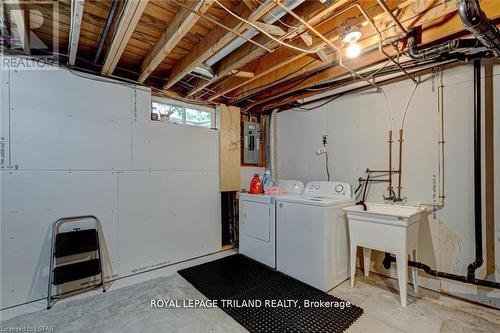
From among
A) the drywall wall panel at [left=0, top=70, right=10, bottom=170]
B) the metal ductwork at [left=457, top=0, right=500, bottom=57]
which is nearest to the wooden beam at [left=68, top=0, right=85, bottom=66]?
the drywall wall panel at [left=0, top=70, right=10, bottom=170]

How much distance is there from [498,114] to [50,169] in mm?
4112

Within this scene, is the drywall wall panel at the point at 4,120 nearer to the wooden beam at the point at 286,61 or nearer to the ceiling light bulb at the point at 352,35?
the wooden beam at the point at 286,61

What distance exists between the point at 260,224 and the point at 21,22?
9.42ft

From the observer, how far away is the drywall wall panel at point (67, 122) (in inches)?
Result: 83.3

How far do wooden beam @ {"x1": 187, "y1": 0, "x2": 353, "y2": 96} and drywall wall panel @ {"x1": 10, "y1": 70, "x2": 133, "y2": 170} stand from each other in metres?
0.99

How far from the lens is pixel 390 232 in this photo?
214 cm

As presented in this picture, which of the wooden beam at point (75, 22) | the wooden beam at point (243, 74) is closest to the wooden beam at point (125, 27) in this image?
the wooden beam at point (75, 22)

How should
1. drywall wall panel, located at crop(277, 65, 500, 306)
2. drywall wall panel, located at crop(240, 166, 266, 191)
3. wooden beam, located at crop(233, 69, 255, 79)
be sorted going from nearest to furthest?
1. drywall wall panel, located at crop(277, 65, 500, 306)
2. wooden beam, located at crop(233, 69, 255, 79)
3. drywall wall panel, located at crop(240, 166, 266, 191)

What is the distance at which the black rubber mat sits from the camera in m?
1.86

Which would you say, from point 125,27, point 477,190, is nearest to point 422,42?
point 477,190

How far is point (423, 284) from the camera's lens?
7.85ft

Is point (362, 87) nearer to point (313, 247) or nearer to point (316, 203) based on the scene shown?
point (316, 203)

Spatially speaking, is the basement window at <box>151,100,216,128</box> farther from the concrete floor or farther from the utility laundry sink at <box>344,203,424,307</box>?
the utility laundry sink at <box>344,203,424,307</box>

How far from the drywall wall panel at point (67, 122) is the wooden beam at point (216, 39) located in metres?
0.74
